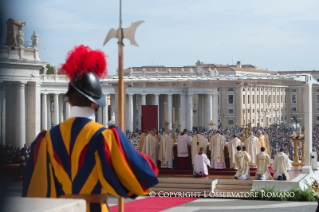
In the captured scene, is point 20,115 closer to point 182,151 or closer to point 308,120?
point 182,151

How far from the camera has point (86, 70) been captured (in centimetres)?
491

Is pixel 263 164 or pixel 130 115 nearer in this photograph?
pixel 263 164

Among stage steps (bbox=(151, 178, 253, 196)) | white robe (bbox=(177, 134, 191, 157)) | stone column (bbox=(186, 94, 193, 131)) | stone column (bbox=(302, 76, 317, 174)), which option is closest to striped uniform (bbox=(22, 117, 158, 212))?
stage steps (bbox=(151, 178, 253, 196))

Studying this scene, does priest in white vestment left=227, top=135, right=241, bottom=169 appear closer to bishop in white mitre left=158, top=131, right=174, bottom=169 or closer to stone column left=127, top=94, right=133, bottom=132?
bishop in white mitre left=158, top=131, right=174, bottom=169

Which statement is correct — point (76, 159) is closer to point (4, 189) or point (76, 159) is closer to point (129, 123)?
point (4, 189)

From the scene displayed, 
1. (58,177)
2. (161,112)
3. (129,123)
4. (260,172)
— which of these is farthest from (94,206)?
(161,112)

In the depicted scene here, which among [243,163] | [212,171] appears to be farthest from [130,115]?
[243,163]

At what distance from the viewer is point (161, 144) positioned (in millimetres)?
23594

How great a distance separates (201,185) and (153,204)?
2.94 m

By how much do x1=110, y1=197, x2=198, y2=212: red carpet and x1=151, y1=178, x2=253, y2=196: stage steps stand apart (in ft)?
3.17

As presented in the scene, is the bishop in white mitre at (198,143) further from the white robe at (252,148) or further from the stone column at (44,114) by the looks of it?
the stone column at (44,114)

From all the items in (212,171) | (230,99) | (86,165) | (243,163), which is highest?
(230,99)

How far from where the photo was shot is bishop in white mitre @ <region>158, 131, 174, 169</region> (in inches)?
924

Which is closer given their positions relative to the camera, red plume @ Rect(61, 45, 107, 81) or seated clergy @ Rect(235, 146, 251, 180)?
red plume @ Rect(61, 45, 107, 81)
